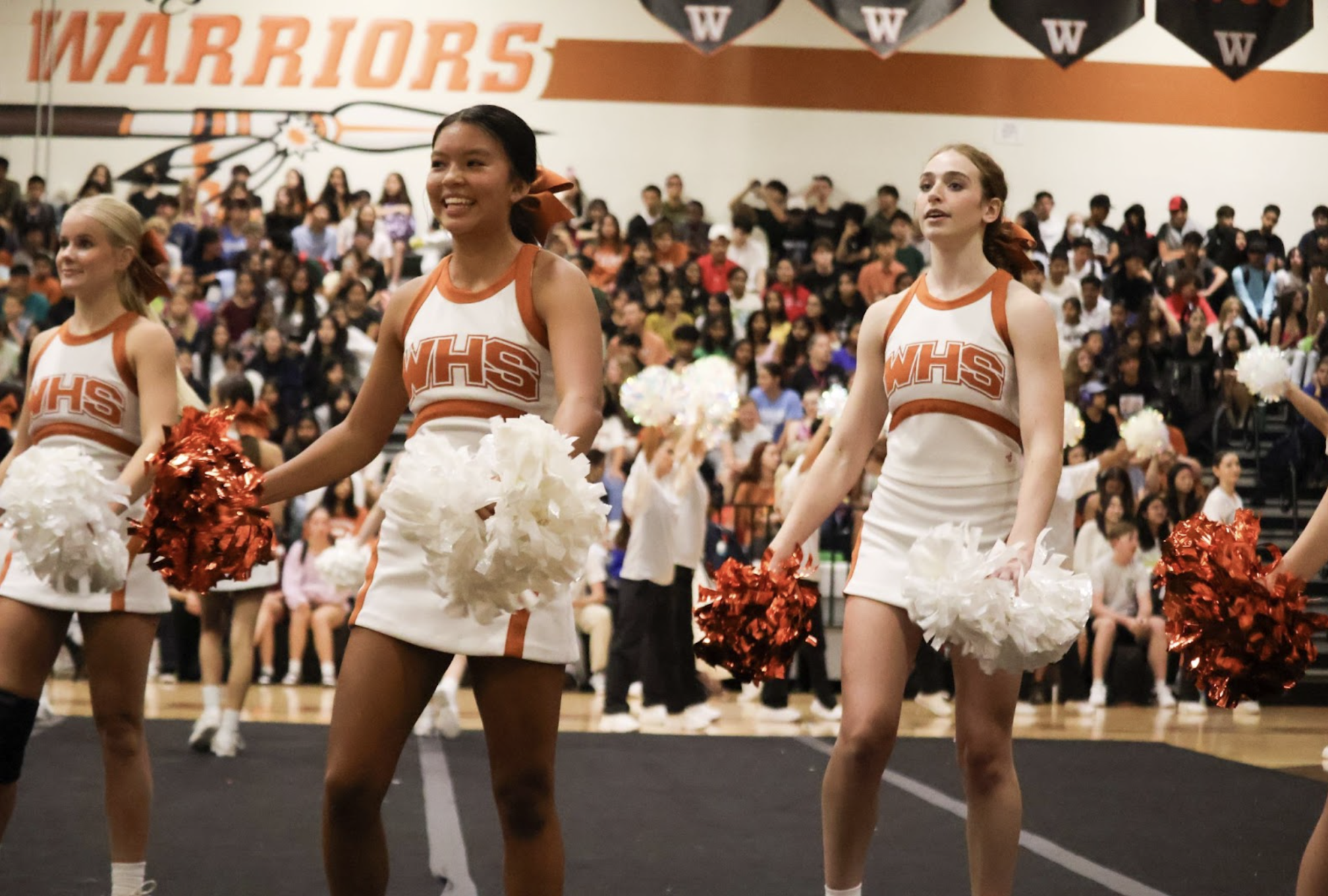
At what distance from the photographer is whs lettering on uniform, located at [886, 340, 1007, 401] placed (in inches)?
125

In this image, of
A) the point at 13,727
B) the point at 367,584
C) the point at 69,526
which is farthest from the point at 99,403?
the point at 367,584

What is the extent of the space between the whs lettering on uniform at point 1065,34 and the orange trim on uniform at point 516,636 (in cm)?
1490

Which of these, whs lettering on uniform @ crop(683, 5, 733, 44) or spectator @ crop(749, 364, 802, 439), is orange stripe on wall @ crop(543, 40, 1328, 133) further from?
spectator @ crop(749, 364, 802, 439)

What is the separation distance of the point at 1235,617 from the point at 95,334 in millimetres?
2540

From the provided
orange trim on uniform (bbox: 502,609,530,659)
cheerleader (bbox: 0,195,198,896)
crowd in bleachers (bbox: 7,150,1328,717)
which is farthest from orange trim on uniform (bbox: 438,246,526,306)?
crowd in bleachers (bbox: 7,150,1328,717)

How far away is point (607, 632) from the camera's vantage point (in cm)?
984

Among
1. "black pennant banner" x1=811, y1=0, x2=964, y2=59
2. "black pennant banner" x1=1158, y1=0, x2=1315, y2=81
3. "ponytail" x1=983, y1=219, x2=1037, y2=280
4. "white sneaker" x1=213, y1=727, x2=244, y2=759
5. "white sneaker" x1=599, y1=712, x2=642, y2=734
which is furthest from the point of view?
"black pennant banner" x1=1158, y1=0, x2=1315, y2=81

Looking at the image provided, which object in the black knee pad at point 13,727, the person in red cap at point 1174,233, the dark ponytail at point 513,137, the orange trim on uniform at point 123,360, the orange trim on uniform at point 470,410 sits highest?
the person in red cap at point 1174,233

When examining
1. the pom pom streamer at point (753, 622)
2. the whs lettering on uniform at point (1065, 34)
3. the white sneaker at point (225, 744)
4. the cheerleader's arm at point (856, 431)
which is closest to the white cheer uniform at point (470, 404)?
the pom pom streamer at point (753, 622)

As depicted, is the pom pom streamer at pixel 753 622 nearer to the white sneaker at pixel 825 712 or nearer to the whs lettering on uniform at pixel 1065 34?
the white sneaker at pixel 825 712

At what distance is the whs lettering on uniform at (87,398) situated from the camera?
362 centimetres

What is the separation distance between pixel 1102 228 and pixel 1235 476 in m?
5.70

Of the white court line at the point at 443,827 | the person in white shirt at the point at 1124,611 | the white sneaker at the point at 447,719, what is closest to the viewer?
the white court line at the point at 443,827

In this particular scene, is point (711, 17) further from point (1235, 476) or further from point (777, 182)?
point (1235, 476)
